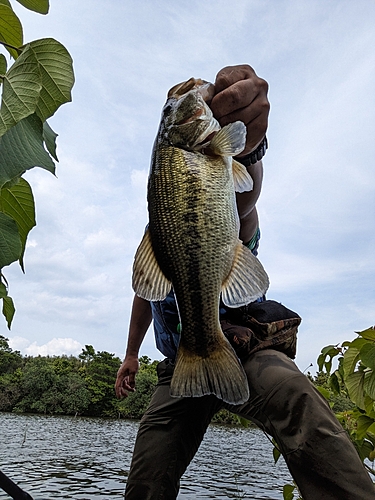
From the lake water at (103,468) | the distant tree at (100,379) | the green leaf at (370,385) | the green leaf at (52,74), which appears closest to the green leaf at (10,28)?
the green leaf at (52,74)

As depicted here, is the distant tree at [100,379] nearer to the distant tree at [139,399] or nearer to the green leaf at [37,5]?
the distant tree at [139,399]

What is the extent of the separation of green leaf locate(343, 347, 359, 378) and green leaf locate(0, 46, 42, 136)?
257 centimetres

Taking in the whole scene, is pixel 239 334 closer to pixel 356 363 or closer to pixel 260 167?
pixel 356 363

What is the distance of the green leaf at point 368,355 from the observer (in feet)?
7.89

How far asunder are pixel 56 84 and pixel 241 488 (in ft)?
54.1

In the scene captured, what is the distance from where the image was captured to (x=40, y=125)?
0.76m

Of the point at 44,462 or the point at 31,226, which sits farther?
the point at 44,462

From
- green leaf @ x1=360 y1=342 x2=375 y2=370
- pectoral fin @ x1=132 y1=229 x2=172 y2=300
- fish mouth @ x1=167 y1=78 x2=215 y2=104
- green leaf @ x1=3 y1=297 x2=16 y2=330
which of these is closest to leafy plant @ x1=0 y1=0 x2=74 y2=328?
green leaf @ x1=3 y1=297 x2=16 y2=330

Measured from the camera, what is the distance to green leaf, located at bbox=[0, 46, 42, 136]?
2.18ft

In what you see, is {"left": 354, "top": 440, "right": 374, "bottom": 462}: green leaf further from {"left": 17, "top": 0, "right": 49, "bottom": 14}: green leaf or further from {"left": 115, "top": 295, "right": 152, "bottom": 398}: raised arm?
{"left": 17, "top": 0, "right": 49, "bottom": 14}: green leaf

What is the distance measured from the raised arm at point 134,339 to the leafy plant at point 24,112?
2.65m

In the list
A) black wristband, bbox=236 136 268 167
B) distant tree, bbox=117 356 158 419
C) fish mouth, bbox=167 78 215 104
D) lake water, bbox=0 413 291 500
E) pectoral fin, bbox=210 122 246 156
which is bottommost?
lake water, bbox=0 413 291 500

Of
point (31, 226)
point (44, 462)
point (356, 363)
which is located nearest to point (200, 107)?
point (31, 226)

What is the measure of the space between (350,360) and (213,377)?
3.86 feet
